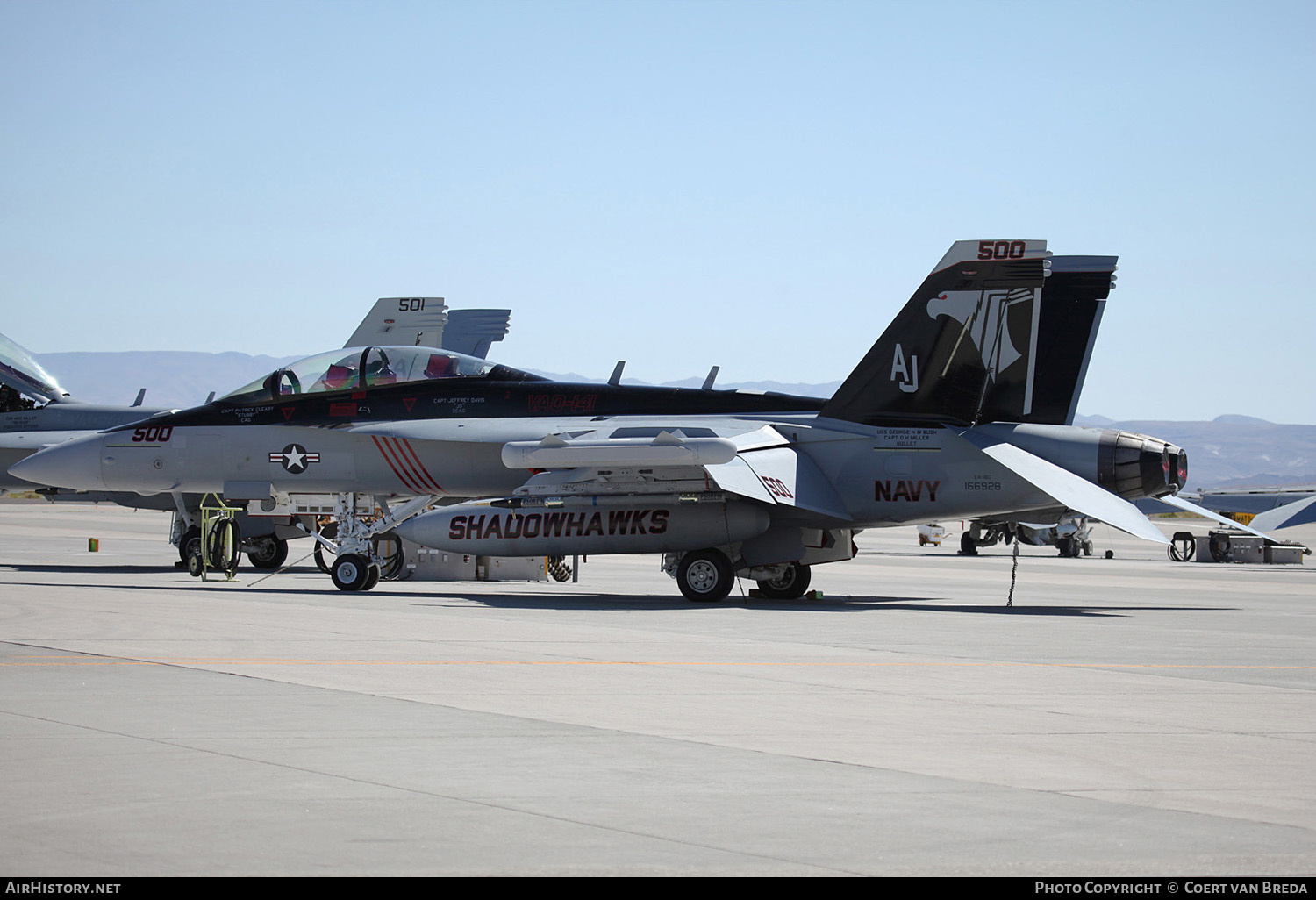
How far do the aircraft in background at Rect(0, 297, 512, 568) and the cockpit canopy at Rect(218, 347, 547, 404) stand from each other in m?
4.20

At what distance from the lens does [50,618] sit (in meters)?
13.8

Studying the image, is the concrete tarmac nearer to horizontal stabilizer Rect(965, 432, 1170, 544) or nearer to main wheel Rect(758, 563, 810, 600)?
horizontal stabilizer Rect(965, 432, 1170, 544)

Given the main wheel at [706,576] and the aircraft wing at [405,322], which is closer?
the main wheel at [706,576]

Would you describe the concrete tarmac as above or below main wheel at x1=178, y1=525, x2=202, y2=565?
below

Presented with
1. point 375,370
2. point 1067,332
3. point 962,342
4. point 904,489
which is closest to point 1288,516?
point 1067,332

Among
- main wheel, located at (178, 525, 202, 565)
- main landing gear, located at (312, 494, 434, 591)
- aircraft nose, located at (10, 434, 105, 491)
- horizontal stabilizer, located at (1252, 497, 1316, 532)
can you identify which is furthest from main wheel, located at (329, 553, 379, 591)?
horizontal stabilizer, located at (1252, 497, 1316, 532)

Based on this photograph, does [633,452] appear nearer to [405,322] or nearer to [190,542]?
[190,542]

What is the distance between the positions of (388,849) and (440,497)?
649 inches

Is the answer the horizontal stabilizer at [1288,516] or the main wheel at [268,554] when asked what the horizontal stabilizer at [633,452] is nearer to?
the horizontal stabilizer at [1288,516]

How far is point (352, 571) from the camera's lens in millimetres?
20312

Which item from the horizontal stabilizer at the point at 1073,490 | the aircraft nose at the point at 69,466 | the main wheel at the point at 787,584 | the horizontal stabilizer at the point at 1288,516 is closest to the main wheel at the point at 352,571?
the aircraft nose at the point at 69,466

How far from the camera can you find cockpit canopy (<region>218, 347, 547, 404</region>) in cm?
2078

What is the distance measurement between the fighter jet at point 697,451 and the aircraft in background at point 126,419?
4.22 metres

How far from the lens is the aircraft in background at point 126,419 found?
2653 centimetres
